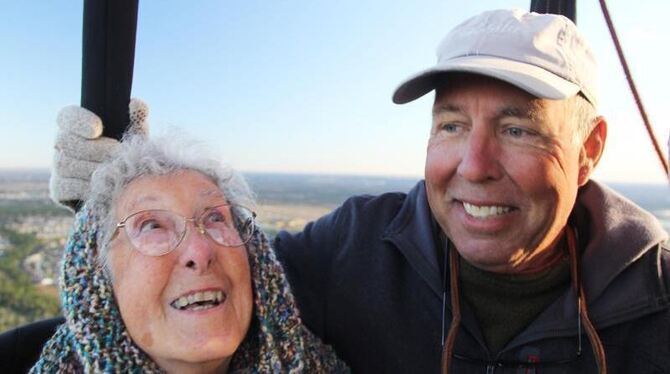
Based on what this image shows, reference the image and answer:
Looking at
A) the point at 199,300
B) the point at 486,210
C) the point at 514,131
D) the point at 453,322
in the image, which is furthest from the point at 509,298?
the point at 199,300

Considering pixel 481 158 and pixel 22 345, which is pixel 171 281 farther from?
pixel 481 158

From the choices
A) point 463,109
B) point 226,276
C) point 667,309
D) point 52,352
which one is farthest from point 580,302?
A: point 52,352

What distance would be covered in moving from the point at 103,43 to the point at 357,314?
134cm

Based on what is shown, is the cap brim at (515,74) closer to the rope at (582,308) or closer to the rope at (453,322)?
the rope at (582,308)

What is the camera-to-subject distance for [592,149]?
1.75 m

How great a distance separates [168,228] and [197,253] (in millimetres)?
129

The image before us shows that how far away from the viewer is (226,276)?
5.15ft

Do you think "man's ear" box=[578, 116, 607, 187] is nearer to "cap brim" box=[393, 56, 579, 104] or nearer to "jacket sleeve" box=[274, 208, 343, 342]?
"cap brim" box=[393, 56, 579, 104]

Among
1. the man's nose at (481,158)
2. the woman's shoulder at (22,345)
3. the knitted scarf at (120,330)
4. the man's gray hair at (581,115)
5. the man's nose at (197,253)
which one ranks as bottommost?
the woman's shoulder at (22,345)

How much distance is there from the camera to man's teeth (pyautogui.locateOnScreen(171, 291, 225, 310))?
147 centimetres

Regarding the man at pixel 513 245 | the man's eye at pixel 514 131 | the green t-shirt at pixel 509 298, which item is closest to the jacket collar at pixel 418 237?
the man at pixel 513 245

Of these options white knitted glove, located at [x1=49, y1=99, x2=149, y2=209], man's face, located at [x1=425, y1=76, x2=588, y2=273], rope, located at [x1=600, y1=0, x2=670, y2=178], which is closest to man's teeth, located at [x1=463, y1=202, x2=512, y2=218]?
man's face, located at [x1=425, y1=76, x2=588, y2=273]

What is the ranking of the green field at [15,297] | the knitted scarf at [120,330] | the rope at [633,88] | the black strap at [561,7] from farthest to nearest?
the green field at [15,297] < the black strap at [561,7] < the rope at [633,88] < the knitted scarf at [120,330]

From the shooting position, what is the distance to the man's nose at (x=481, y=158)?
1.53 m
